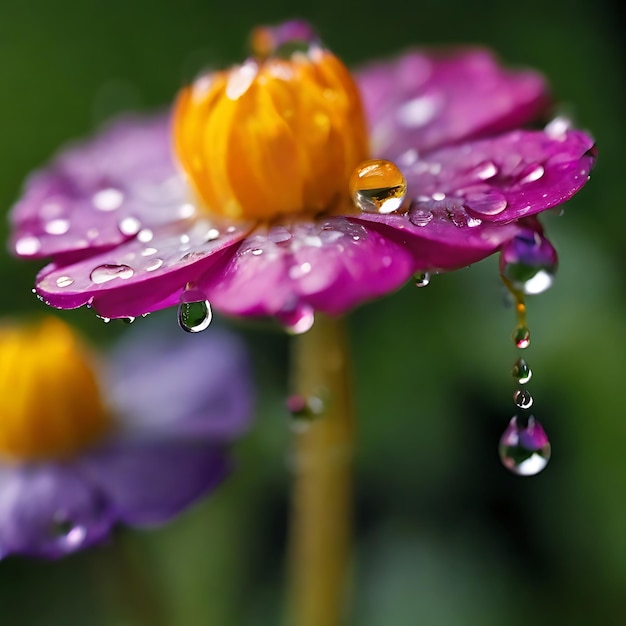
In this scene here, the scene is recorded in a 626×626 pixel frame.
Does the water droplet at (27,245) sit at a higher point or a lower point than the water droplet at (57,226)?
higher

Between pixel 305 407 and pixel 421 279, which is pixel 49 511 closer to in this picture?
pixel 305 407

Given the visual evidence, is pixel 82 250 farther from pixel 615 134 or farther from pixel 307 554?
pixel 615 134

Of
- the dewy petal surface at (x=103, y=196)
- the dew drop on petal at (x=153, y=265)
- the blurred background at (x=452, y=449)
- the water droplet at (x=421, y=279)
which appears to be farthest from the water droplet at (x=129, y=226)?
the blurred background at (x=452, y=449)

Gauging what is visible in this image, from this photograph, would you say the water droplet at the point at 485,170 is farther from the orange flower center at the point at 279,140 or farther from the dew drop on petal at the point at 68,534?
the dew drop on petal at the point at 68,534

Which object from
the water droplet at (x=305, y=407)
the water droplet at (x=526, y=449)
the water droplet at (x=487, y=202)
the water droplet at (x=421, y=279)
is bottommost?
the water droplet at (x=305, y=407)

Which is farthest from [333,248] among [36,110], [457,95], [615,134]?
[36,110]
